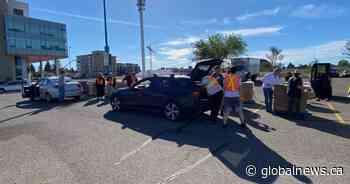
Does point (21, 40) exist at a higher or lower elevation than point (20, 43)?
higher

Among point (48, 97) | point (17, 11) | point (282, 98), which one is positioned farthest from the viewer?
point (17, 11)

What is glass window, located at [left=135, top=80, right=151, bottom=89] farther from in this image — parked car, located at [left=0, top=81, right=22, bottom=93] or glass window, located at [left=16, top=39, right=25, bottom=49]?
glass window, located at [left=16, top=39, right=25, bottom=49]

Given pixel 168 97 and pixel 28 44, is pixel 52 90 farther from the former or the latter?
pixel 28 44

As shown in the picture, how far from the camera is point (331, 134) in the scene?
5824 millimetres

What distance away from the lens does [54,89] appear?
44.5 ft

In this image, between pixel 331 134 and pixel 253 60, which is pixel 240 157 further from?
pixel 253 60

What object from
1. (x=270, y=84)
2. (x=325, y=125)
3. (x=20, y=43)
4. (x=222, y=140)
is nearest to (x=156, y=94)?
(x=222, y=140)

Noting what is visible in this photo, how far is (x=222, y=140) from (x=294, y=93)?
3.78 m

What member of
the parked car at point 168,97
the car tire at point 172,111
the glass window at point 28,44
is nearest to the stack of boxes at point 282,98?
the parked car at point 168,97

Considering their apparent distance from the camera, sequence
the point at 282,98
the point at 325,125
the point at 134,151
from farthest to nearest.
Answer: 1. the point at 282,98
2. the point at 325,125
3. the point at 134,151

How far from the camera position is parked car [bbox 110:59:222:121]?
7484 millimetres

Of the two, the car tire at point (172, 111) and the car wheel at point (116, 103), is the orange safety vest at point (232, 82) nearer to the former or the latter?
the car tire at point (172, 111)

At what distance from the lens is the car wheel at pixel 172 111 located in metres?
7.62

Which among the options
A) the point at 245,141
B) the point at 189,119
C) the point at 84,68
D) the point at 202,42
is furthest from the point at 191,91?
the point at 84,68
